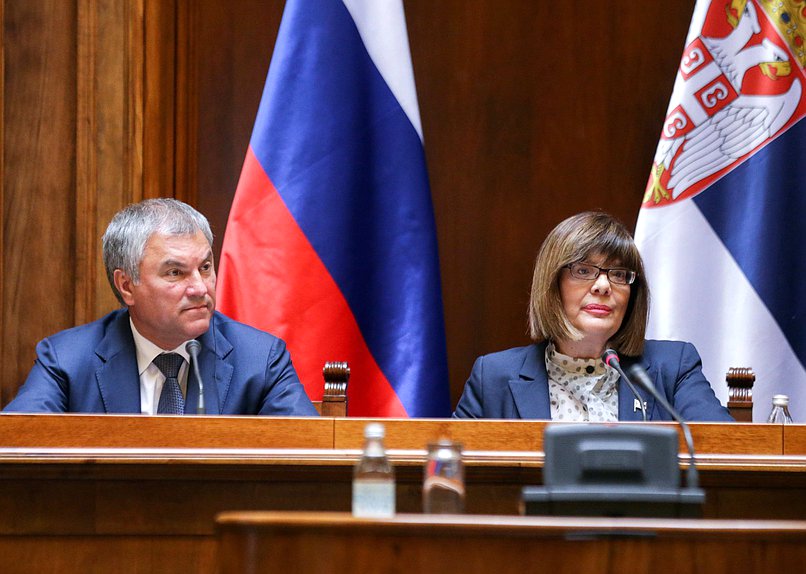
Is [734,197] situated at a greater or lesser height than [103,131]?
lesser

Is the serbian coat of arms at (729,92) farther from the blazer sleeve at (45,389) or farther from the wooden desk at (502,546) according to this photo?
the wooden desk at (502,546)

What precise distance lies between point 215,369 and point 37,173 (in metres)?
1.02

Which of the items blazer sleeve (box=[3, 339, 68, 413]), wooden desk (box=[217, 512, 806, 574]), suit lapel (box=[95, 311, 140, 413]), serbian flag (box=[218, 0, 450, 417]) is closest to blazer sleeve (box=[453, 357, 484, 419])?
serbian flag (box=[218, 0, 450, 417])

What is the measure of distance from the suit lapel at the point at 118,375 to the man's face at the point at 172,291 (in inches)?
3.0

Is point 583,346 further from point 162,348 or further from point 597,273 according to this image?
point 162,348

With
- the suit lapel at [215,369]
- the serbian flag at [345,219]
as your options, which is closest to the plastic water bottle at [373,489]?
the suit lapel at [215,369]

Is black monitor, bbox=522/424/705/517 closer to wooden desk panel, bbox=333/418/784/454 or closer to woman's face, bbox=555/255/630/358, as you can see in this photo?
wooden desk panel, bbox=333/418/784/454

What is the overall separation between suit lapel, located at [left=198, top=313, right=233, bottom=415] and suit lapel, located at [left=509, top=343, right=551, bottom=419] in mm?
795

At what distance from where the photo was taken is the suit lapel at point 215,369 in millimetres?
2773

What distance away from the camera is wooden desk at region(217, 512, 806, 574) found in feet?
4.52

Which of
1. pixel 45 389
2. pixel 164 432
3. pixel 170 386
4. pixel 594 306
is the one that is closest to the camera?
pixel 164 432

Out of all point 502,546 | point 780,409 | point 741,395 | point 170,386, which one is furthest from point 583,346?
point 502,546

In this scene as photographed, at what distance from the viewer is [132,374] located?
9.11 feet

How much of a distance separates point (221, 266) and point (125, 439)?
1.17m
